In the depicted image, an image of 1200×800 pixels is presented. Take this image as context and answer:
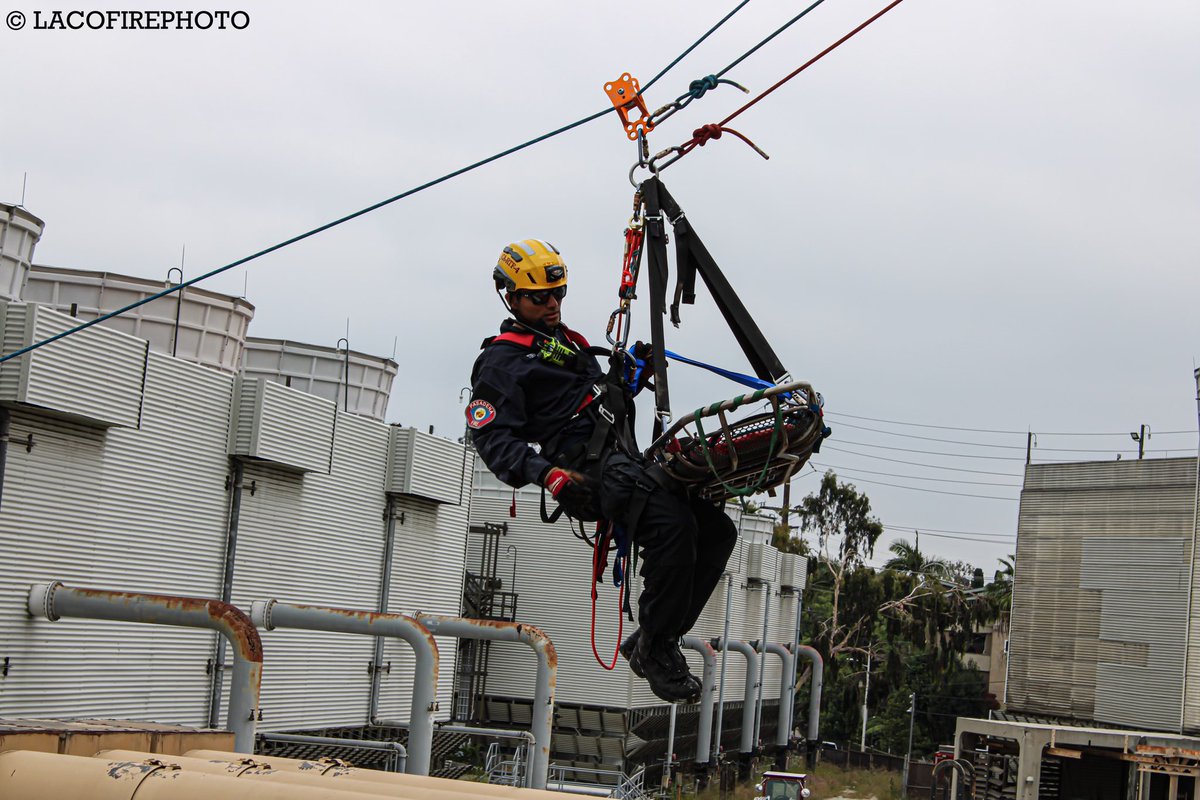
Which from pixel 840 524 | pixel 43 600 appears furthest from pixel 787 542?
pixel 43 600

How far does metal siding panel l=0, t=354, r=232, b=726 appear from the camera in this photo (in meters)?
18.5

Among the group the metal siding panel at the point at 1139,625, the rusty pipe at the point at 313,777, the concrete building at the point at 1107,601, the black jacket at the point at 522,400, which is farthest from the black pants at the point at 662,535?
the metal siding panel at the point at 1139,625

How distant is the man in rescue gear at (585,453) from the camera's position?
678 cm

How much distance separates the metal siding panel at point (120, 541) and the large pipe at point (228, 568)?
0.17 metres

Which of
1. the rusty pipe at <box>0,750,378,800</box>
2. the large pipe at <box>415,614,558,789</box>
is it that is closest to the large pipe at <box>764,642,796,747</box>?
the large pipe at <box>415,614,558,789</box>

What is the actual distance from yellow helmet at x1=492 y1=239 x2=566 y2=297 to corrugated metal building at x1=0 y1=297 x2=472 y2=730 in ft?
40.2

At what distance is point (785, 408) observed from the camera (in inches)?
255

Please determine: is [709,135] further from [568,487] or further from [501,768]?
[501,768]

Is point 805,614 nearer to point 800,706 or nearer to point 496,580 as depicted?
point 800,706

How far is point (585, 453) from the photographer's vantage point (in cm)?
701

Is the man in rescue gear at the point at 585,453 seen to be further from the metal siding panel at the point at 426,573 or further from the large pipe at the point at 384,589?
the metal siding panel at the point at 426,573

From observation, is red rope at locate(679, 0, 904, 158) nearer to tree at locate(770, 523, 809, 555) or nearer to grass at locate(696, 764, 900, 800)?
grass at locate(696, 764, 900, 800)

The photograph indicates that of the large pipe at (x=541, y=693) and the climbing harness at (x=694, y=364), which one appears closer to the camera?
the climbing harness at (x=694, y=364)

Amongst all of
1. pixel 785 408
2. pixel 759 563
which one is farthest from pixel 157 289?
pixel 759 563
